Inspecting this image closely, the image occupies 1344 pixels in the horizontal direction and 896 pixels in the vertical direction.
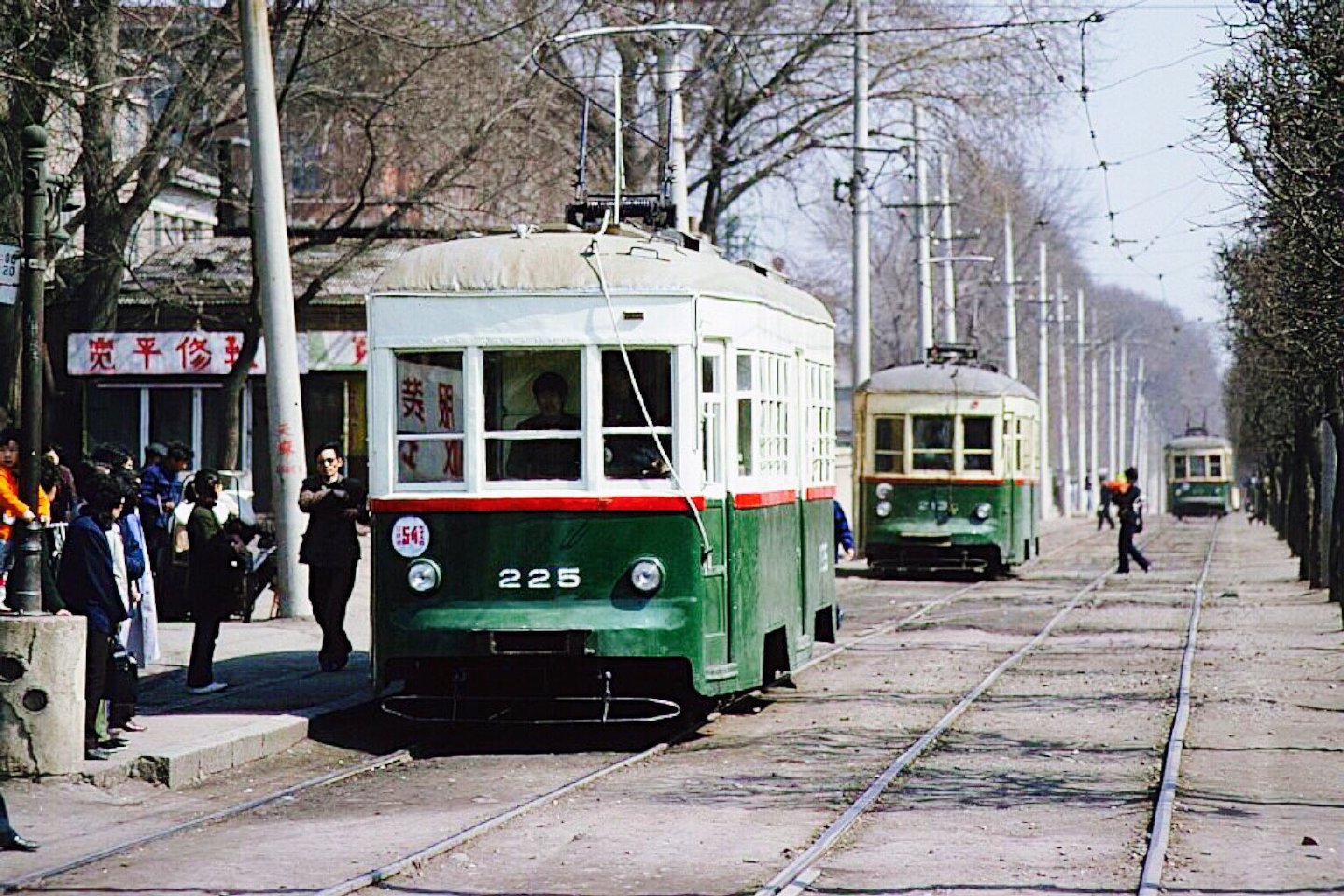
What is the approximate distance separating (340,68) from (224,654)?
11.1 meters

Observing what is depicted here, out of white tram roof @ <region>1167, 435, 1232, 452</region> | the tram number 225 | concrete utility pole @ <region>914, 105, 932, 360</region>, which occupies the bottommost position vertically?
the tram number 225

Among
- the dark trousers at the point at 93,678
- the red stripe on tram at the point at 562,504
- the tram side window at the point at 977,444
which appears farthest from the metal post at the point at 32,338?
the tram side window at the point at 977,444

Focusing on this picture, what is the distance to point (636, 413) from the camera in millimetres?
13781

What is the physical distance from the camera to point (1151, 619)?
26.1 m

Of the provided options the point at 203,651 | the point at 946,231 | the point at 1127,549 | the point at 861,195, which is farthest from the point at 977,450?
the point at 203,651

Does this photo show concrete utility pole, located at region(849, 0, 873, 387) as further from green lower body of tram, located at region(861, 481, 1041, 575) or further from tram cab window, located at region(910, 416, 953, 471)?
green lower body of tram, located at region(861, 481, 1041, 575)

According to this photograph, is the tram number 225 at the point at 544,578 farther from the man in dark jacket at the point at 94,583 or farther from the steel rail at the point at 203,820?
the man in dark jacket at the point at 94,583

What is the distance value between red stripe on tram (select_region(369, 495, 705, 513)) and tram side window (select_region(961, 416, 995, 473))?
20.1 meters

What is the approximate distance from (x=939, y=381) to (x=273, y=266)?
14945 millimetres

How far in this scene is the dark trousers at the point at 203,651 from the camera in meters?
15.5

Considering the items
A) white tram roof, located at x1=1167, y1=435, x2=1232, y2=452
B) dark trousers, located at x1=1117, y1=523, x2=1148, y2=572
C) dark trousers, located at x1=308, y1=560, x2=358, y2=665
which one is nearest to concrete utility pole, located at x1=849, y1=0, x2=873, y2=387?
dark trousers, located at x1=1117, y1=523, x2=1148, y2=572

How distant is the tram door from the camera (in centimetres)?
1375

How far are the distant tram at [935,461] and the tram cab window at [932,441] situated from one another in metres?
0.01

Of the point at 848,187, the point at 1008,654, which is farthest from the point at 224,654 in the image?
the point at 848,187
